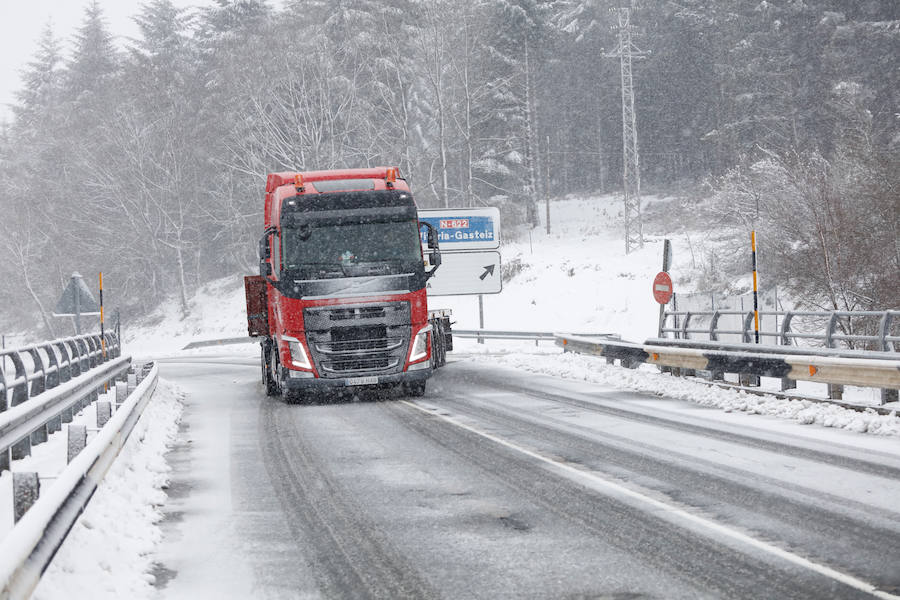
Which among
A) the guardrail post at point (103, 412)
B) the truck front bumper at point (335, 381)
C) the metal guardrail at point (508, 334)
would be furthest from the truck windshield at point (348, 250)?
the metal guardrail at point (508, 334)

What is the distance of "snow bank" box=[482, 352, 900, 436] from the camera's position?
11.2 meters

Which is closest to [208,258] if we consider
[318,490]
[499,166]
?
[499,166]

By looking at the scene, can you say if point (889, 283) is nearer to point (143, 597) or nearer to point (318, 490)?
point (318, 490)

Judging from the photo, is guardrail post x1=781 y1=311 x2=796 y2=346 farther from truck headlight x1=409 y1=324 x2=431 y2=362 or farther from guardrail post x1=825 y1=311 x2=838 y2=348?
truck headlight x1=409 y1=324 x2=431 y2=362

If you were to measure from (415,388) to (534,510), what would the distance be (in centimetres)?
935

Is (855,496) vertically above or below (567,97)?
below

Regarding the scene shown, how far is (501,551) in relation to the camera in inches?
245

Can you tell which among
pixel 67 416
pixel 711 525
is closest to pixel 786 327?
pixel 711 525

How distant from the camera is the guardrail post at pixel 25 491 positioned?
532cm

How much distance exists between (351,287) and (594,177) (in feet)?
238

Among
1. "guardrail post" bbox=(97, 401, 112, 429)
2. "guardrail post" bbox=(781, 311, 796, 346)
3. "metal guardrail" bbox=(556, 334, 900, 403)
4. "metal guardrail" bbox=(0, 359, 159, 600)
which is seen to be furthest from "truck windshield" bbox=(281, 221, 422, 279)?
"metal guardrail" bbox=(0, 359, 159, 600)

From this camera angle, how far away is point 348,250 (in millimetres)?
15680

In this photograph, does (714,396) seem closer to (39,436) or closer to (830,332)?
(830,332)

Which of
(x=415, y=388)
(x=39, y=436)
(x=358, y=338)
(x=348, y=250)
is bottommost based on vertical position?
(x=39, y=436)
